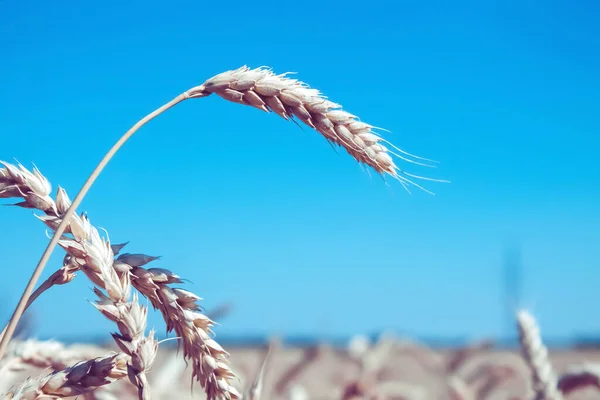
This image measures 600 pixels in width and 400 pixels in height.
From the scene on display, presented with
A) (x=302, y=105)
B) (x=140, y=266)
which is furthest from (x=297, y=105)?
(x=140, y=266)

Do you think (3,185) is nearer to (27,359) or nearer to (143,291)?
(143,291)

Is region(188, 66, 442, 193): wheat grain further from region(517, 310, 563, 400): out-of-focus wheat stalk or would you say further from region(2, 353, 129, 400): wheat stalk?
region(517, 310, 563, 400): out-of-focus wheat stalk

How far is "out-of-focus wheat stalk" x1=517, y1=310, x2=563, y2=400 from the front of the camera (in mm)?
3883

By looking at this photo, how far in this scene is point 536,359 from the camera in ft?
12.9

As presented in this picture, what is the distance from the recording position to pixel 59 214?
65.1 inches

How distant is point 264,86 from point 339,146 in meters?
0.24

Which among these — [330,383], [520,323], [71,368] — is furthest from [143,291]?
[330,383]

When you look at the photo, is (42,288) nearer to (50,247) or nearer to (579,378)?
(50,247)

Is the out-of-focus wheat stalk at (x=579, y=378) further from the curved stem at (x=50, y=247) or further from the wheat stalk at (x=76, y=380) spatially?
the curved stem at (x=50, y=247)

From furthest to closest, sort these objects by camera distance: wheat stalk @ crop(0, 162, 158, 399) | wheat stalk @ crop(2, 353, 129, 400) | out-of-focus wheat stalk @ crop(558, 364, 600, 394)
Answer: out-of-focus wheat stalk @ crop(558, 364, 600, 394), wheat stalk @ crop(2, 353, 129, 400), wheat stalk @ crop(0, 162, 158, 399)

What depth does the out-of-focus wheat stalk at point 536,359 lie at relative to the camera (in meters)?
3.88

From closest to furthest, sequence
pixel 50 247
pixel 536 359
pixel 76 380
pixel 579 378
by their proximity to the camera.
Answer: pixel 50 247
pixel 76 380
pixel 536 359
pixel 579 378

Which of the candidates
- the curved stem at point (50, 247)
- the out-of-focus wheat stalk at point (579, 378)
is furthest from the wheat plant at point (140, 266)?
the out-of-focus wheat stalk at point (579, 378)

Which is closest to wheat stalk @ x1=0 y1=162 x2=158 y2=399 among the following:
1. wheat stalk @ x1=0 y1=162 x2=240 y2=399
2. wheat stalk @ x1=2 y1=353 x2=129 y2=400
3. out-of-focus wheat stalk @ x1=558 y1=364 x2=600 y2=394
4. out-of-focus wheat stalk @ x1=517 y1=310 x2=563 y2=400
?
wheat stalk @ x1=0 y1=162 x2=240 y2=399
